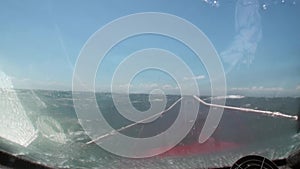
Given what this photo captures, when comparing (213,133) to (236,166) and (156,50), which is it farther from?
(156,50)

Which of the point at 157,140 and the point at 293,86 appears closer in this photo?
the point at 157,140

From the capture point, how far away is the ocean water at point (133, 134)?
6.83 ft

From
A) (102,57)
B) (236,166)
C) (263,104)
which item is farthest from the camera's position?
(263,104)

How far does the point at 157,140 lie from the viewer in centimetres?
211

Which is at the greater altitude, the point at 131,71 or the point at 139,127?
the point at 131,71

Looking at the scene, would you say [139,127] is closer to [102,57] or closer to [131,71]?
[131,71]

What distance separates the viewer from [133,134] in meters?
2.11

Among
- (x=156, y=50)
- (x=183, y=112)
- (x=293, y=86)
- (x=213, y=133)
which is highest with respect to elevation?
(x=156, y=50)

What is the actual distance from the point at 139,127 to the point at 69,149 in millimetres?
515

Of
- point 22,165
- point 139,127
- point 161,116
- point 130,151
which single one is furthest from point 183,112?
point 22,165

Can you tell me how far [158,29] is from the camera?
2.04 metres

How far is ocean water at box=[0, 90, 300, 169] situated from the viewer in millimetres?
2082

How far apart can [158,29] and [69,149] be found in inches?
40.5

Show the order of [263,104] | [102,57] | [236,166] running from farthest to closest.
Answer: [263,104], [102,57], [236,166]
